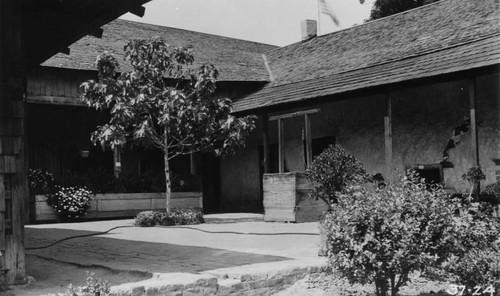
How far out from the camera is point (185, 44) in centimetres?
2245

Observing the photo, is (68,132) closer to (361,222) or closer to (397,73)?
(397,73)

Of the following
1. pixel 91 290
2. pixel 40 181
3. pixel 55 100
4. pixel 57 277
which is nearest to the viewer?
pixel 91 290

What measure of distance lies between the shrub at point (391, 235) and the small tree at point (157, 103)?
31.5ft

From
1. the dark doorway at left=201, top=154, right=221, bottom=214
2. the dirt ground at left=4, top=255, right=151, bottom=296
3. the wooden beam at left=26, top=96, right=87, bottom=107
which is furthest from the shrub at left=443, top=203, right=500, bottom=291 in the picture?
the dark doorway at left=201, top=154, right=221, bottom=214

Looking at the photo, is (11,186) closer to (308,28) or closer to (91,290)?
(91,290)

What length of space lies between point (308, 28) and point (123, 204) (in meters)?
10.1

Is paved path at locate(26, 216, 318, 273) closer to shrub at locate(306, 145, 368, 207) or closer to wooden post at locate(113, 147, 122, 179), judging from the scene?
shrub at locate(306, 145, 368, 207)

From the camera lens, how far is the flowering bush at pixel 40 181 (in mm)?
16422

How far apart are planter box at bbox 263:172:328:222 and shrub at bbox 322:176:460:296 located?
340 inches

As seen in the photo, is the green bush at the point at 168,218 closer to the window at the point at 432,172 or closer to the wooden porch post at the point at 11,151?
the window at the point at 432,172

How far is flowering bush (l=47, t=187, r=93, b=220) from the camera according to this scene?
53.1 feet

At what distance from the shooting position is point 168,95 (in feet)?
47.5

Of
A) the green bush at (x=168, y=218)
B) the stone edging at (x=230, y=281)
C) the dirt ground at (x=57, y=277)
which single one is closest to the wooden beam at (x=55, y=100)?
the green bush at (x=168, y=218)

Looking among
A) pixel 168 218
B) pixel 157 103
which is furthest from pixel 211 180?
pixel 157 103
